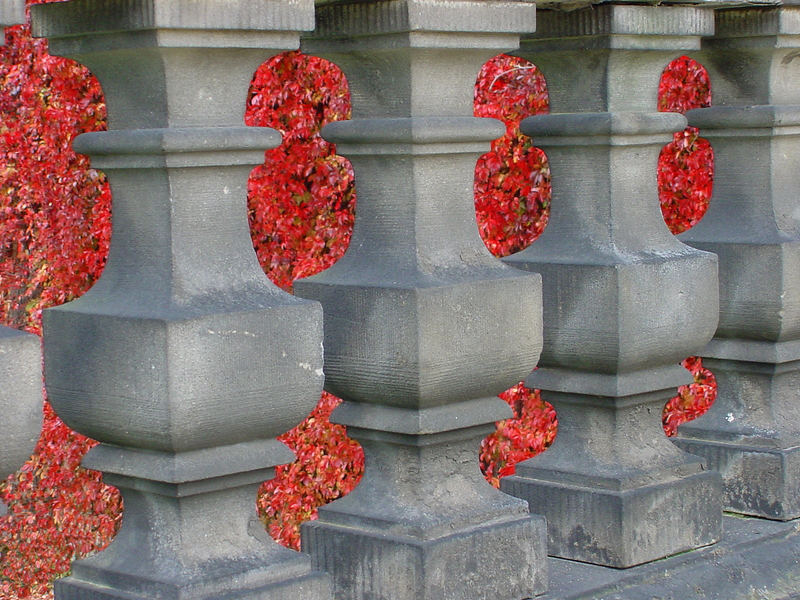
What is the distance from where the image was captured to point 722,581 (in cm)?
279

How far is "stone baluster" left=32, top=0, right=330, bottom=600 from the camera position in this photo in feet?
6.41

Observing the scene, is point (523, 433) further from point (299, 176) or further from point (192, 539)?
point (192, 539)

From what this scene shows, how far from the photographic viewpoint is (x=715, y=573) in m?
2.79

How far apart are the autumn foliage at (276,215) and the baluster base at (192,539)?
171 inches

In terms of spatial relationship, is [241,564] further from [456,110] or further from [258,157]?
[456,110]

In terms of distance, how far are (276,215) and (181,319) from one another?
503cm

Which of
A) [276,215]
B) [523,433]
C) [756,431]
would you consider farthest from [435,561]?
[276,215]

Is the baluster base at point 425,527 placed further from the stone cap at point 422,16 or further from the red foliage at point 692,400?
the red foliage at point 692,400

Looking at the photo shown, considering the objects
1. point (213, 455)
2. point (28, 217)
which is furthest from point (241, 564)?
point (28, 217)

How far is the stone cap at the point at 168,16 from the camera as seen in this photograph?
1.92 meters

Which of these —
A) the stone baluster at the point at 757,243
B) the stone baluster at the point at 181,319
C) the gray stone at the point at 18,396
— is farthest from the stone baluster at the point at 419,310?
the stone baluster at the point at 757,243

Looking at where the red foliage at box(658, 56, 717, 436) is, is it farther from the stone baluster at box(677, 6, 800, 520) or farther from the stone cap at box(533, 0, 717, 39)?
the stone cap at box(533, 0, 717, 39)

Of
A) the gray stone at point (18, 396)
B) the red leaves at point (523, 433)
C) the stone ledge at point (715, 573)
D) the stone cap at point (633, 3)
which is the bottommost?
the red leaves at point (523, 433)

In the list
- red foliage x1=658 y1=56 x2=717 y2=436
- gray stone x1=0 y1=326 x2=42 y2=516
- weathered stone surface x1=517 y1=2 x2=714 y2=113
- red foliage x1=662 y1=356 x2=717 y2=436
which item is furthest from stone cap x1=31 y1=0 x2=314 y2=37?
red foliage x1=662 y1=356 x2=717 y2=436
